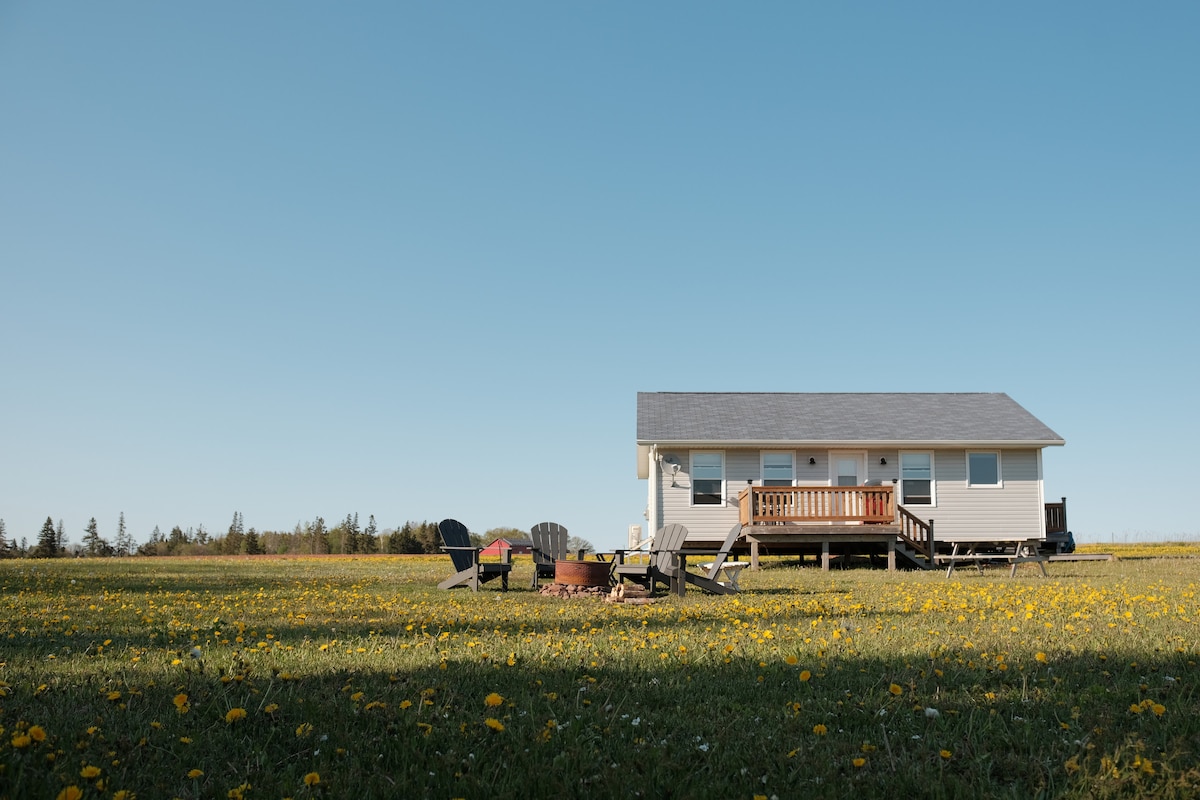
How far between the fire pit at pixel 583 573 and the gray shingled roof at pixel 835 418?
483 inches

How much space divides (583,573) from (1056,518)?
64.0 feet

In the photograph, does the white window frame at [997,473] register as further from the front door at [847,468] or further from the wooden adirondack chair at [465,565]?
the wooden adirondack chair at [465,565]

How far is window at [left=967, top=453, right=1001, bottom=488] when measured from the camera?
25.8 meters

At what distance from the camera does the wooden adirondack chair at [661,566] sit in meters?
12.6

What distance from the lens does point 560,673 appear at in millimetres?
5332

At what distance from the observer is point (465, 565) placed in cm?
1451

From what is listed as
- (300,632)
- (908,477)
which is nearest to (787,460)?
(908,477)

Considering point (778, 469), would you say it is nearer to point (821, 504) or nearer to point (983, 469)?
point (821, 504)

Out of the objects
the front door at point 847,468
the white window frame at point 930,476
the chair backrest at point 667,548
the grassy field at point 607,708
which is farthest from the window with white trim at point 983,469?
the grassy field at point 607,708

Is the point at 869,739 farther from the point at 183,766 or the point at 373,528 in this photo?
the point at 373,528

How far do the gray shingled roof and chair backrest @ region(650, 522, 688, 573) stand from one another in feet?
37.2

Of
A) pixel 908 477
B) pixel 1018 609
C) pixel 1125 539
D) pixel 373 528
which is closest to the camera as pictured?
pixel 1018 609

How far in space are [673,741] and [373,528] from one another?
120 feet

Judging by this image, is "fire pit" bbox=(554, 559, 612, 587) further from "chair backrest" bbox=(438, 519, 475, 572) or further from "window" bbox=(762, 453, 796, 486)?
"window" bbox=(762, 453, 796, 486)
